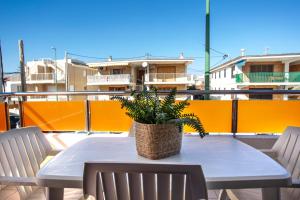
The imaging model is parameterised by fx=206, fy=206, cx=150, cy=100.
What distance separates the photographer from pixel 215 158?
3.79 feet

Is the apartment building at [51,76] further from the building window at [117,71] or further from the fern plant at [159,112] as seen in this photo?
the fern plant at [159,112]

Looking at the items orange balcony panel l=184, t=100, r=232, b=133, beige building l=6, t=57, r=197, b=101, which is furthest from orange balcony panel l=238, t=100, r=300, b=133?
beige building l=6, t=57, r=197, b=101

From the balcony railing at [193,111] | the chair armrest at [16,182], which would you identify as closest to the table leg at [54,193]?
the chair armrest at [16,182]

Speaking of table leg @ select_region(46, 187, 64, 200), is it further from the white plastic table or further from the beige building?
the beige building

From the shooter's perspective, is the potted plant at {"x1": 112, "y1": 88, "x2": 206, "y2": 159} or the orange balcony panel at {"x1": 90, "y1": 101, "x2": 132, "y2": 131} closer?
the potted plant at {"x1": 112, "y1": 88, "x2": 206, "y2": 159}

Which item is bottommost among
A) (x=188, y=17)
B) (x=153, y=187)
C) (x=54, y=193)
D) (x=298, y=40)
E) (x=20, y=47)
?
(x=54, y=193)

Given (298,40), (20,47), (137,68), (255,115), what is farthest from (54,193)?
(137,68)

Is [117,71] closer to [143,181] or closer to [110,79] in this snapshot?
[110,79]

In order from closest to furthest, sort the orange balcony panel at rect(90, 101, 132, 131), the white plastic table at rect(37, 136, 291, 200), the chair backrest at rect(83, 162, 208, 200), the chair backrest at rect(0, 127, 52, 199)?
1. the chair backrest at rect(83, 162, 208, 200)
2. the white plastic table at rect(37, 136, 291, 200)
3. the chair backrest at rect(0, 127, 52, 199)
4. the orange balcony panel at rect(90, 101, 132, 131)

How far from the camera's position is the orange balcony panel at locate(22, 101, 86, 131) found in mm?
3252

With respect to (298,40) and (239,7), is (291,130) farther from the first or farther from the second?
(298,40)

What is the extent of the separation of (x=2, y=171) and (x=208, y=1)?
5.06 m

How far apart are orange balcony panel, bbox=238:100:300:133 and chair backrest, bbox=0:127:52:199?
7.98ft

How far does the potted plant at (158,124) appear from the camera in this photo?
1.09 m
